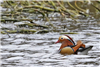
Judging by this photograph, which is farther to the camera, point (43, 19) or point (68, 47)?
point (43, 19)

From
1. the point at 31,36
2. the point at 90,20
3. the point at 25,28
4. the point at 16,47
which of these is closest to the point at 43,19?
the point at 90,20

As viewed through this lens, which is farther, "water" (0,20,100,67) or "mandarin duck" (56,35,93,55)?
"mandarin duck" (56,35,93,55)

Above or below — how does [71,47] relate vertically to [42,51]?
above

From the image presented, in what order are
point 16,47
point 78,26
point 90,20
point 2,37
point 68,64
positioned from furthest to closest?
point 90,20 → point 78,26 → point 2,37 → point 16,47 → point 68,64

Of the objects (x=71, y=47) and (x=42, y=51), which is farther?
(x=42, y=51)

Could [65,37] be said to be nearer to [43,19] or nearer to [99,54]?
[99,54]

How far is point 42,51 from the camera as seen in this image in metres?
9.99

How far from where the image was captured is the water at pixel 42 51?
8406 millimetres

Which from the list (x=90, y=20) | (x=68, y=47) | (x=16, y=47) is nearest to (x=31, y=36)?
(x=16, y=47)

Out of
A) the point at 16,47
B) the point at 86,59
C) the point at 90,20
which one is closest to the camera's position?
the point at 86,59

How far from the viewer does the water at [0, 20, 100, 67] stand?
331 inches

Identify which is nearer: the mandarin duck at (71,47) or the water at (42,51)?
the water at (42,51)

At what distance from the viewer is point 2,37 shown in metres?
12.4

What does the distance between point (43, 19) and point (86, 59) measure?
8865mm
